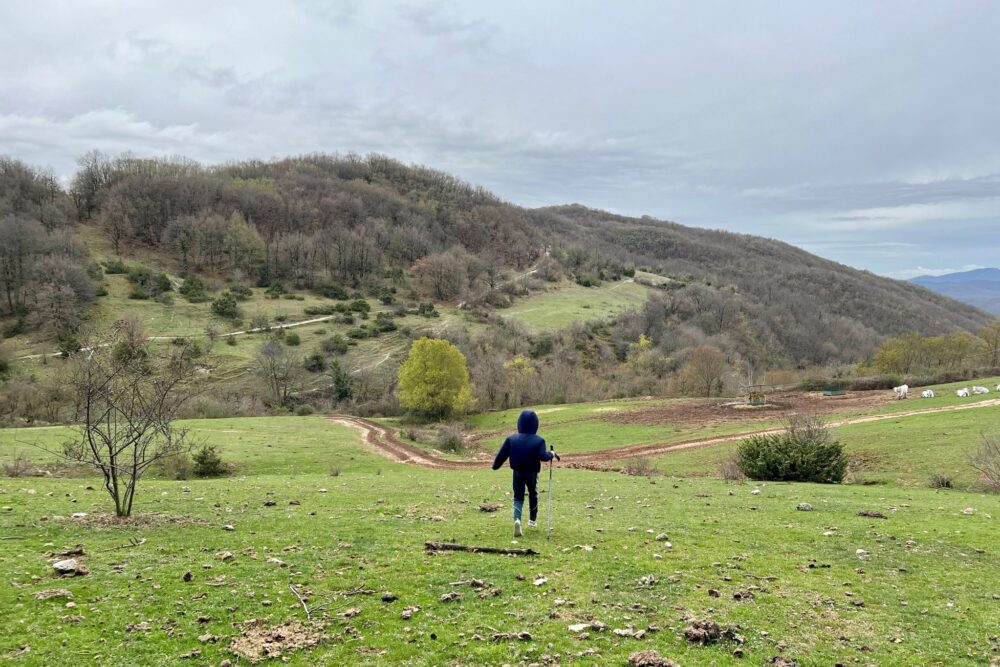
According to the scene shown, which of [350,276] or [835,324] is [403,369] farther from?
[835,324]

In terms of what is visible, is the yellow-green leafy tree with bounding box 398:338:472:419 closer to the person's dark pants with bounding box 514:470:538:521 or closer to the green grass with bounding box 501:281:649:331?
the person's dark pants with bounding box 514:470:538:521

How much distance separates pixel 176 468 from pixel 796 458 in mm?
27641

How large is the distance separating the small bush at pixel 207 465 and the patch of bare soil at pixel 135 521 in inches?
562

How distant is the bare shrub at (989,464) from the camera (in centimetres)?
1864

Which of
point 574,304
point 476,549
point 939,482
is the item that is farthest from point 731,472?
point 574,304

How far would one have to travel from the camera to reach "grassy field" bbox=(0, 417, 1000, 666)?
6.42 meters

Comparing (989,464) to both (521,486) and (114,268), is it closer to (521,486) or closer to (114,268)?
(521,486)

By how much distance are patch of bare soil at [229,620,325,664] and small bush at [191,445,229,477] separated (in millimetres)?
21278

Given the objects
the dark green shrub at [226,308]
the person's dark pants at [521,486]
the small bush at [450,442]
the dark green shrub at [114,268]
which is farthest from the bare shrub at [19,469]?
the dark green shrub at [114,268]

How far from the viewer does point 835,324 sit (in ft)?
503

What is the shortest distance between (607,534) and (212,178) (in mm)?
193610

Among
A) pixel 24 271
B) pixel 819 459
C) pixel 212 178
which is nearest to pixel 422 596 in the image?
pixel 819 459

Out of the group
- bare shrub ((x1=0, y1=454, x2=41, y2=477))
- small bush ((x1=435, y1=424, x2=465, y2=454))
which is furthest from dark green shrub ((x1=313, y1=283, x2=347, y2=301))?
bare shrub ((x1=0, y1=454, x2=41, y2=477))

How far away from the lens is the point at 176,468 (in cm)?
2475
